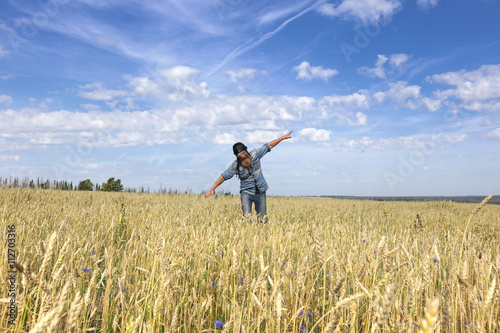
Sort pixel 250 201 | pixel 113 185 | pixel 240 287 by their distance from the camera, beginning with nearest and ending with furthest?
pixel 240 287, pixel 250 201, pixel 113 185

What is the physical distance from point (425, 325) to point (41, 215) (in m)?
6.92

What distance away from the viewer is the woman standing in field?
7.62m

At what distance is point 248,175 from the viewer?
7.67 meters

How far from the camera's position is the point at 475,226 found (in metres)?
7.62

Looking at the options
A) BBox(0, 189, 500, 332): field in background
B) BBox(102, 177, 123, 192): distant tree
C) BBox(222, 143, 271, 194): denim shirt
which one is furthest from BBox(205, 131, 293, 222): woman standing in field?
BBox(102, 177, 123, 192): distant tree

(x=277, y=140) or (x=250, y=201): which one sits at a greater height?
(x=277, y=140)

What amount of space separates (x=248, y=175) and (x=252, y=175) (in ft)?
0.33

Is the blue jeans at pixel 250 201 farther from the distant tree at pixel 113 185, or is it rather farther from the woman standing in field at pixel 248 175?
the distant tree at pixel 113 185

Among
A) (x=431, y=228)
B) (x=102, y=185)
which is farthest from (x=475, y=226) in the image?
(x=102, y=185)

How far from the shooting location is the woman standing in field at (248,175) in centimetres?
762

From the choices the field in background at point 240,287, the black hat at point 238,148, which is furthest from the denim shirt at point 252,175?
the field in background at point 240,287

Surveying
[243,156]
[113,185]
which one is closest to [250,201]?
[243,156]

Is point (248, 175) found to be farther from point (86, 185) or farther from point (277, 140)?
point (86, 185)

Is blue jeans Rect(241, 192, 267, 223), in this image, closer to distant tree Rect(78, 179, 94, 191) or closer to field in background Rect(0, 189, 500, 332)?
field in background Rect(0, 189, 500, 332)
